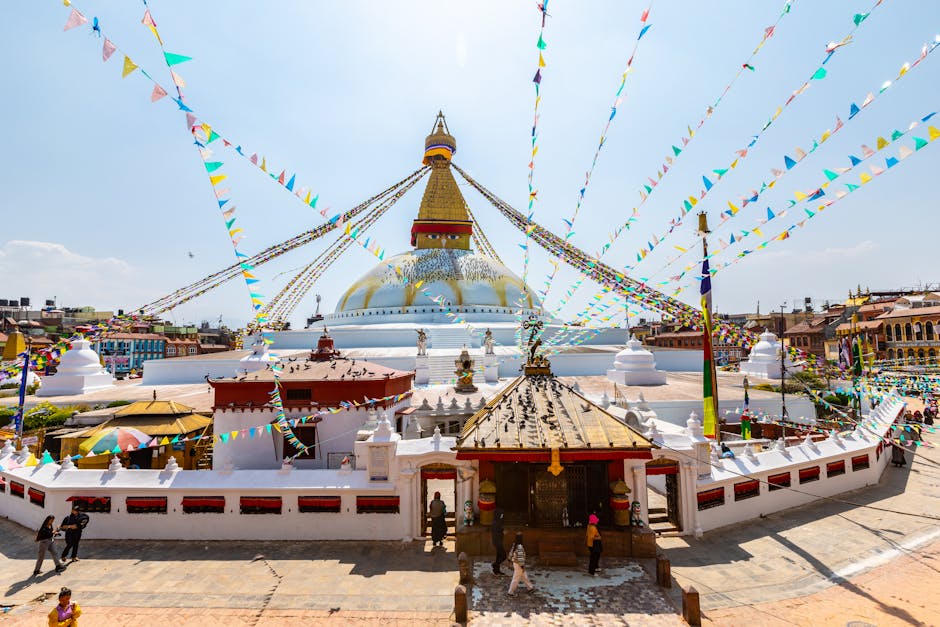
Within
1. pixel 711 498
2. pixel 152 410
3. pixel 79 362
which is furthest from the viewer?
pixel 79 362

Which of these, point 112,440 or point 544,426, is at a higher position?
point 544,426

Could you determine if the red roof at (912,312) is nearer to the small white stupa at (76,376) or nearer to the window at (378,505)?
the window at (378,505)

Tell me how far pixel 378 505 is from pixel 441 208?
3044 cm

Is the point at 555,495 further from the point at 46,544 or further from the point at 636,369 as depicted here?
the point at 636,369

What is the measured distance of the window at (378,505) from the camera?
8.78m

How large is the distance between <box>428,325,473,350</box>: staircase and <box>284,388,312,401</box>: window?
52.2 feet

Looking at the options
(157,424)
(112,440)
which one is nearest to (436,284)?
(157,424)

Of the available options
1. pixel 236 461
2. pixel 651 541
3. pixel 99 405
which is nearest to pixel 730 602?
pixel 651 541

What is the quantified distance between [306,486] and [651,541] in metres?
5.75

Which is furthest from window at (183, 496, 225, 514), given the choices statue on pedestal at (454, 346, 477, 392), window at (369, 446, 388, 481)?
statue on pedestal at (454, 346, 477, 392)

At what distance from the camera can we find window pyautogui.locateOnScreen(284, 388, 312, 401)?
38.6 ft

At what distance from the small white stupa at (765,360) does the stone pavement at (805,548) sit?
45.2 ft

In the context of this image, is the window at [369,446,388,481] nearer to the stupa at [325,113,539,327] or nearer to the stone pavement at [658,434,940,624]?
the stone pavement at [658,434,940,624]

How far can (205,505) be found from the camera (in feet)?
29.3
